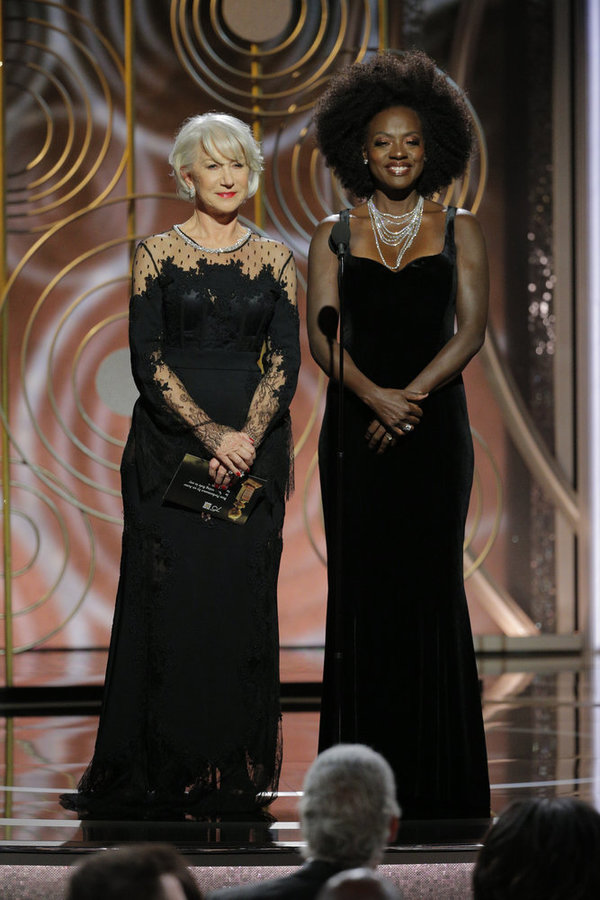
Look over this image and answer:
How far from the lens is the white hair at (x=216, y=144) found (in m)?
3.46

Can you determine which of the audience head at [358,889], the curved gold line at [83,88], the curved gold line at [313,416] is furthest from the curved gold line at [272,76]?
the audience head at [358,889]

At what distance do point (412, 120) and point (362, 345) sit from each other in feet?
1.91

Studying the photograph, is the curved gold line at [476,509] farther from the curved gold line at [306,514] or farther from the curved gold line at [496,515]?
the curved gold line at [306,514]

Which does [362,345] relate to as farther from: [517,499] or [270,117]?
[517,499]

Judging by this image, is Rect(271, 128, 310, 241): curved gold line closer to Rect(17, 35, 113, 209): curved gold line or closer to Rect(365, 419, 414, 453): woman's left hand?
Rect(17, 35, 113, 209): curved gold line

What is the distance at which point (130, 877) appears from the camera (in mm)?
1629

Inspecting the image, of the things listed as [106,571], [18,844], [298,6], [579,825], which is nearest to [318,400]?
[106,571]

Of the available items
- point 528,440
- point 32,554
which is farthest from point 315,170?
point 32,554

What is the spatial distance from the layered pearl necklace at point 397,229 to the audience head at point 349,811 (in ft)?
5.94

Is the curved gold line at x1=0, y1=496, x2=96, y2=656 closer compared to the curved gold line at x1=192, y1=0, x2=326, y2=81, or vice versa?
the curved gold line at x1=0, y1=496, x2=96, y2=656

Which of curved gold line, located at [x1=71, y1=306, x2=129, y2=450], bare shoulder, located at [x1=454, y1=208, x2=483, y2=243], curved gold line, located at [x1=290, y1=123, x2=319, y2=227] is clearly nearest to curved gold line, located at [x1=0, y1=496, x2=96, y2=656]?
curved gold line, located at [x1=71, y1=306, x2=129, y2=450]

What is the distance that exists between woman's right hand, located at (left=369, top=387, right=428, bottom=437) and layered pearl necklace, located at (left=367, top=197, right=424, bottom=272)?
320mm

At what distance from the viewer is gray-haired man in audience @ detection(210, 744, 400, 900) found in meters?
1.88

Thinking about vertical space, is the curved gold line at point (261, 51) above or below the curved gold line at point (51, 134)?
above
